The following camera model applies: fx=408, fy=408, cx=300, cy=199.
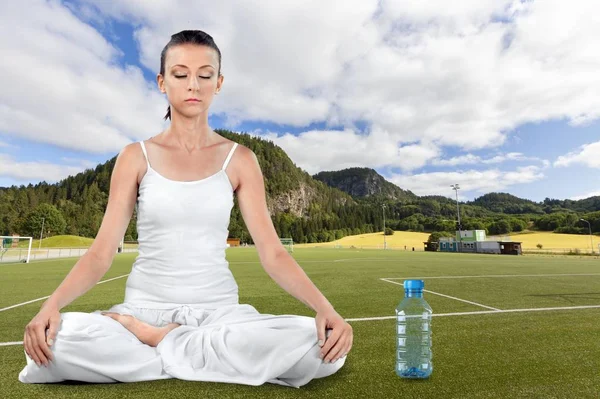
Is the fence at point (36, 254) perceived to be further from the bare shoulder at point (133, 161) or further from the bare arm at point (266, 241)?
the bare arm at point (266, 241)

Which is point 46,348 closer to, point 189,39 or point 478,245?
point 189,39

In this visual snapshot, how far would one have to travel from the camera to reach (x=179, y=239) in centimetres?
231

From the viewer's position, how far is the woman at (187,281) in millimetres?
2133

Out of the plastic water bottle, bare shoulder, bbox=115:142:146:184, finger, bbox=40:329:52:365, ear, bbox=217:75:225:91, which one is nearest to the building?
the plastic water bottle

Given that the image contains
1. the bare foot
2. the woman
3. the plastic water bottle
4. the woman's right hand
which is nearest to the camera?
the woman's right hand

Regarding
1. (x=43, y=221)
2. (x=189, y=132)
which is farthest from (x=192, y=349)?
(x=43, y=221)

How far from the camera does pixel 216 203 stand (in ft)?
7.55

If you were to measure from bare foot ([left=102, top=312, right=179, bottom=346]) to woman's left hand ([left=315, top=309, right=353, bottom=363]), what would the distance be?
83 centimetres

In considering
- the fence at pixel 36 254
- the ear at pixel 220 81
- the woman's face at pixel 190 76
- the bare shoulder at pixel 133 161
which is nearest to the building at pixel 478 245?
the fence at pixel 36 254

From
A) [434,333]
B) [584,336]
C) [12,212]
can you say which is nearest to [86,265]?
[434,333]

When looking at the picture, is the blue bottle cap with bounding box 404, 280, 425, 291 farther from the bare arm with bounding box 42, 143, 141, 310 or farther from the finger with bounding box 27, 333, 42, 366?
the finger with bounding box 27, 333, 42, 366

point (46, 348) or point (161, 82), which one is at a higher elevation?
point (161, 82)

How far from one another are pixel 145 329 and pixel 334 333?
41.6 inches

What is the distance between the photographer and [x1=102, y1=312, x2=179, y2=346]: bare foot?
88.6 inches
